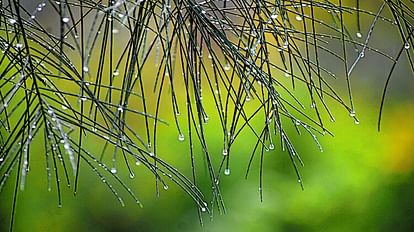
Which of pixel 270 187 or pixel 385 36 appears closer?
pixel 270 187

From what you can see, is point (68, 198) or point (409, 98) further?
point (409, 98)

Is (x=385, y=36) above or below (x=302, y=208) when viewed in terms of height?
above

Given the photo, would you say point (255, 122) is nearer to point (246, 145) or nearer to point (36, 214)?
point (246, 145)

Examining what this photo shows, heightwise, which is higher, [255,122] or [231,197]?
[255,122]

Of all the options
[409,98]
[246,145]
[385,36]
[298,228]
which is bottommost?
[298,228]

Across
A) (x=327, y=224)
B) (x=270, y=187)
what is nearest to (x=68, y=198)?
(x=270, y=187)

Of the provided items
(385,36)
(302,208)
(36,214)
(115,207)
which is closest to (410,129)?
(385,36)

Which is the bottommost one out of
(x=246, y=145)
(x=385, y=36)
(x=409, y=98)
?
(x=246, y=145)

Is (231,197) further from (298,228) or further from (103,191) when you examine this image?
(103,191)
